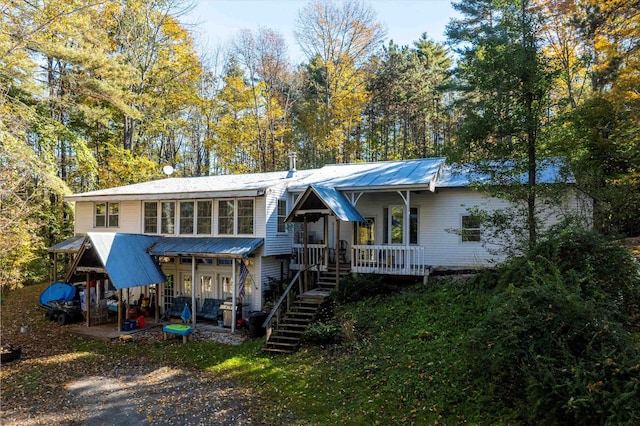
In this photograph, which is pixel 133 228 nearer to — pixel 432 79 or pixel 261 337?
pixel 261 337

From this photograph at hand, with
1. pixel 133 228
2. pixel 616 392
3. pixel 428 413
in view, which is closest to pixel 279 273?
pixel 133 228

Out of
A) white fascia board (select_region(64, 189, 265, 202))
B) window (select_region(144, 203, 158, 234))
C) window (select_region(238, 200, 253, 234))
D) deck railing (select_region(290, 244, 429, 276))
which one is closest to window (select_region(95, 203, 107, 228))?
white fascia board (select_region(64, 189, 265, 202))

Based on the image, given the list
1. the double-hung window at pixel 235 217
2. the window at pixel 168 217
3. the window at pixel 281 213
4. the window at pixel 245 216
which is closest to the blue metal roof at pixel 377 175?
the window at pixel 281 213

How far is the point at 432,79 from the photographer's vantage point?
1185 inches

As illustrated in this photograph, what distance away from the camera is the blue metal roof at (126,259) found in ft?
46.2

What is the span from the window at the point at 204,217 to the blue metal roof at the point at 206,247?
535mm

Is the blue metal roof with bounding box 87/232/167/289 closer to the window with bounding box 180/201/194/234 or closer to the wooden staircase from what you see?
the window with bounding box 180/201/194/234

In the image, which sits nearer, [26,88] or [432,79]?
[26,88]

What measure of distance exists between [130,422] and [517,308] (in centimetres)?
831

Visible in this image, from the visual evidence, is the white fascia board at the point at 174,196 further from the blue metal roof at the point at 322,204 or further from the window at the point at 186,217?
the blue metal roof at the point at 322,204

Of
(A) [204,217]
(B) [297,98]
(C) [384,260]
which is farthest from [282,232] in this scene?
(B) [297,98]

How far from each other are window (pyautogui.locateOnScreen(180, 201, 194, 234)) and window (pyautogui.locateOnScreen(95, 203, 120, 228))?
402 cm

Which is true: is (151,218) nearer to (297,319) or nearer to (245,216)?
(245,216)

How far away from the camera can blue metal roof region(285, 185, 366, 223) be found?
13.5 meters
